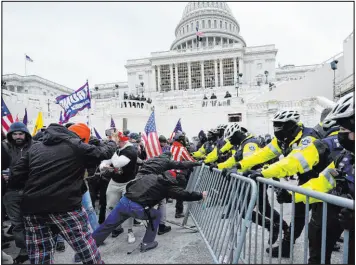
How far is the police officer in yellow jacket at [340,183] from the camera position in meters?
2.13

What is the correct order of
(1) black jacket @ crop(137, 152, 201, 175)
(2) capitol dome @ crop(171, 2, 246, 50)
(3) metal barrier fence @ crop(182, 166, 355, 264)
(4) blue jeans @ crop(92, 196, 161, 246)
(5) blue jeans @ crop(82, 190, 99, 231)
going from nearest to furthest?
1. (3) metal barrier fence @ crop(182, 166, 355, 264)
2. (4) blue jeans @ crop(92, 196, 161, 246)
3. (1) black jacket @ crop(137, 152, 201, 175)
4. (5) blue jeans @ crop(82, 190, 99, 231)
5. (2) capitol dome @ crop(171, 2, 246, 50)

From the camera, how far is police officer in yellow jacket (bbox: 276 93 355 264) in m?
2.13

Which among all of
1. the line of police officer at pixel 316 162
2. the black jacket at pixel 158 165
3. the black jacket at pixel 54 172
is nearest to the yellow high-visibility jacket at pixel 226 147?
the line of police officer at pixel 316 162

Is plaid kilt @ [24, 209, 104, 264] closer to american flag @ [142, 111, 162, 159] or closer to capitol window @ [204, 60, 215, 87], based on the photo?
american flag @ [142, 111, 162, 159]

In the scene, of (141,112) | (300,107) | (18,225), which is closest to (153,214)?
(18,225)

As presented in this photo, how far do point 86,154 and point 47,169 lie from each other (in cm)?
39

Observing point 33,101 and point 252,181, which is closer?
point 252,181

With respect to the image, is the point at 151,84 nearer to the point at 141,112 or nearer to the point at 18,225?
the point at 141,112

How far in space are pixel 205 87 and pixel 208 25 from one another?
2681 centimetres

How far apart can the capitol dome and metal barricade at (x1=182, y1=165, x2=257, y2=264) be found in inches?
3058

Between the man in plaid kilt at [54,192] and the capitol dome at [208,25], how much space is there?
79.2m

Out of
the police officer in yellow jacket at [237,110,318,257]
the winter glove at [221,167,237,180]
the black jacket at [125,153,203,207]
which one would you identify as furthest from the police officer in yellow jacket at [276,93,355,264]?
the black jacket at [125,153,203,207]

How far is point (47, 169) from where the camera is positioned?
2.65 metres

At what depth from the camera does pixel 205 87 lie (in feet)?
207
